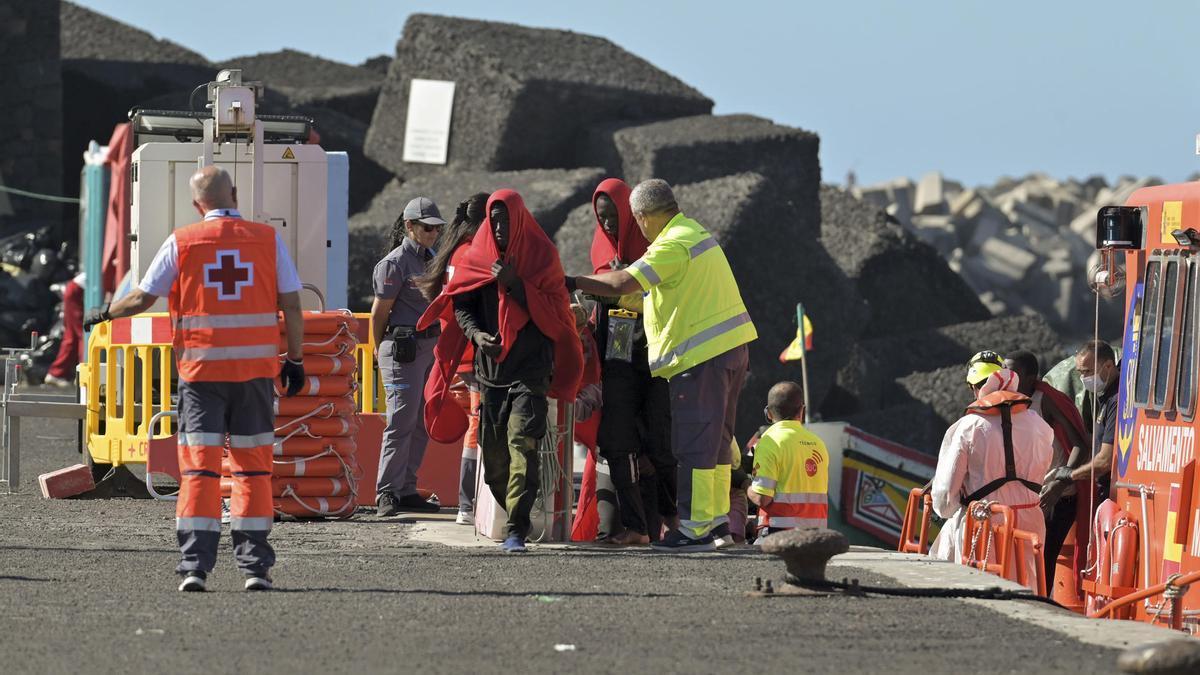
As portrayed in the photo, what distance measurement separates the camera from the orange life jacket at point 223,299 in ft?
31.0

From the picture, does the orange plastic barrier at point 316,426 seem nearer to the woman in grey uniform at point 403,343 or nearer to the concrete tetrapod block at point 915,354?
the woman in grey uniform at point 403,343

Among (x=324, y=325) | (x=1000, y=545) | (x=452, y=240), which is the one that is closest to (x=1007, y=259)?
(x=324, y=325)

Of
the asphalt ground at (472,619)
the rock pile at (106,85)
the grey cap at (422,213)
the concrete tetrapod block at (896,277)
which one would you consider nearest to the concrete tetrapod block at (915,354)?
the concrete tetrapod block at (896,277)

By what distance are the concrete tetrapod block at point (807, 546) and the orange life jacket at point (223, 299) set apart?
227 cm

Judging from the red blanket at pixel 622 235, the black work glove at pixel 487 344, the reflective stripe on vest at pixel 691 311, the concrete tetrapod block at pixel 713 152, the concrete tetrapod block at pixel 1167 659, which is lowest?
the concrete tetrapod block at pixel 1167 659

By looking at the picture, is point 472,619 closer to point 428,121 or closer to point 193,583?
point 193,583

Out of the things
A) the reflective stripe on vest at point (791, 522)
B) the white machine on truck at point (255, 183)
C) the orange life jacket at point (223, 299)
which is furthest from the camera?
the white machine on truck at point (255, 183)

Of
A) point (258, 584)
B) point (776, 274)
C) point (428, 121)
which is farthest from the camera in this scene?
point (428, 121)

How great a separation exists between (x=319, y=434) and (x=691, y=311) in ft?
9.38

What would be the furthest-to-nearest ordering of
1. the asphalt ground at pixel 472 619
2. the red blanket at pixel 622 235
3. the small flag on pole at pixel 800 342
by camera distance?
the small flag on pole at pixel 800 342
the red blanket at pixel 622 235
the asphalt ground at pixel 472 619

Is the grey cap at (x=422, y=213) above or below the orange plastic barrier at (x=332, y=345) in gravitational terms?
above

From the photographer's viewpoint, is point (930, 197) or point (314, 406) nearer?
point (314, 406)

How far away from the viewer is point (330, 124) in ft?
95.8

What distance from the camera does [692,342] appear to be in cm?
1122
